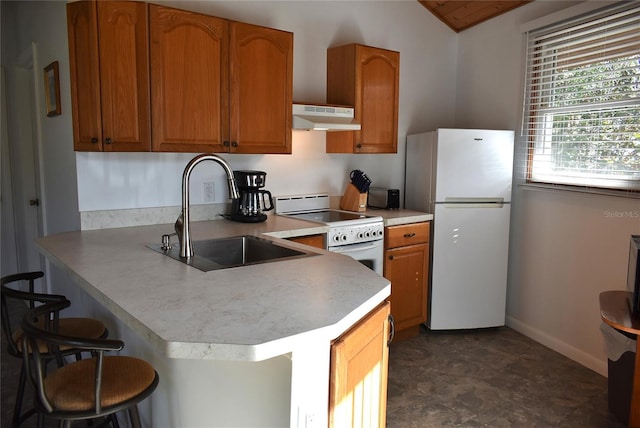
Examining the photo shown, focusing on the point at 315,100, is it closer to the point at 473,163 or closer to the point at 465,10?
the point at 473,163

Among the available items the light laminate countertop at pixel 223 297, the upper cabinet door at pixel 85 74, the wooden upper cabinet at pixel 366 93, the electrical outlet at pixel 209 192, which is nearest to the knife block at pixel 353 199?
the wooden upper cabinet at pixel 366 93

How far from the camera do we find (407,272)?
3.50 m

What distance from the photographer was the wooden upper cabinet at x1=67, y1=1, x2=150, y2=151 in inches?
92.7

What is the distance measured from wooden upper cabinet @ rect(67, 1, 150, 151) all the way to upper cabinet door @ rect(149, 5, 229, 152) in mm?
66

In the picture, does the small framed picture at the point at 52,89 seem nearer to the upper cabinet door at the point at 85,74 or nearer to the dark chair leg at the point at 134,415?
the upper cabinet door at the point at 85,74

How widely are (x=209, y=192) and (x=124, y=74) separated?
3.17 feet

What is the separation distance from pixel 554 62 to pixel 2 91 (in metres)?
4.55

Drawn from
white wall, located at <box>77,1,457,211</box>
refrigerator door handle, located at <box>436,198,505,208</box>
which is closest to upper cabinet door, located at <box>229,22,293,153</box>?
white wall, located at <box>77,1,457,211</box>

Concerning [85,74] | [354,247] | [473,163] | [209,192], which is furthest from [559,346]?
[85,74]

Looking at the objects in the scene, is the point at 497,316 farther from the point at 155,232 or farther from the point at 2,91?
the point at 2,91

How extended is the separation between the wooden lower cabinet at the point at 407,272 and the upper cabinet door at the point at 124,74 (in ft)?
5.78

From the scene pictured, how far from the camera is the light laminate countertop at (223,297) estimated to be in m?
1.20

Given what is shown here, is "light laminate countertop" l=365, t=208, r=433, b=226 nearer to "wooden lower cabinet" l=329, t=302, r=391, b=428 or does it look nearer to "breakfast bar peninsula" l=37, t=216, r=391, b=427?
"breakfast bar peninsula" l=37, t=216, r=391, b=427

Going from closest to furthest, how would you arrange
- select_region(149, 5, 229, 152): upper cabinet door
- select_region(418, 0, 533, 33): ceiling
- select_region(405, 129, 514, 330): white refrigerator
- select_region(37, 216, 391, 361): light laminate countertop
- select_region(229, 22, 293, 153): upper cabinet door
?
select_region(37, 216, 391, 361): light laminate countertop → select_region(149, 5, 229, 152): upper cabinet door → select_region(229, 22, 293, 153): upper cabinet door → select_region(405, 129, 514, 330): white refrigerator → select_region(418, 0, 533, 33): ceiling
